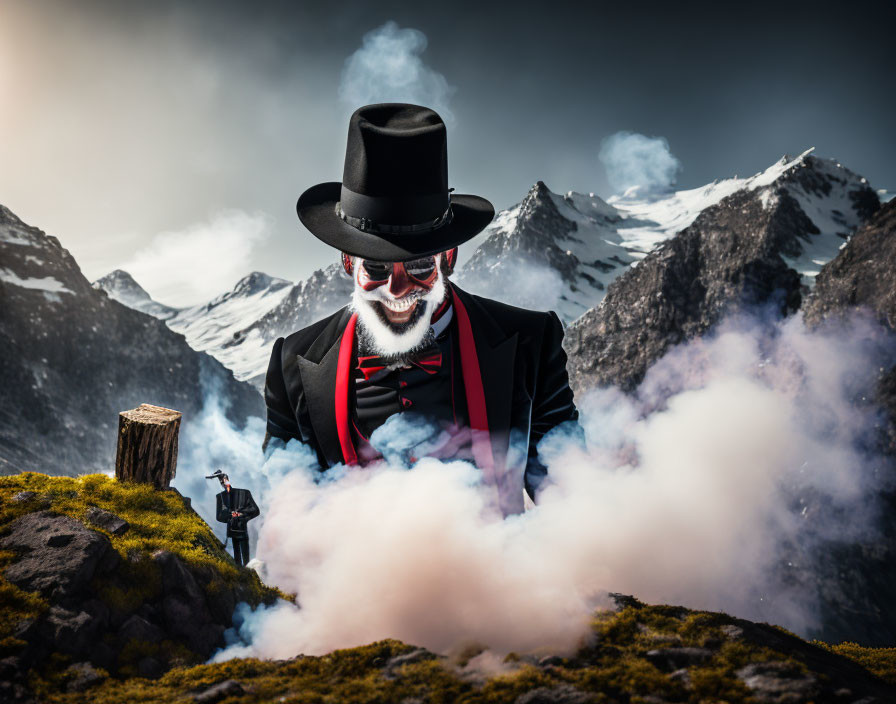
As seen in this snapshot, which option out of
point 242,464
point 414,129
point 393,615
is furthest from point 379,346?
point 242,464

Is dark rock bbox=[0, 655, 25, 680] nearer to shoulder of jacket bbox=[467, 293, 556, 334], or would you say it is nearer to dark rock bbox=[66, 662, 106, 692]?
dark rock bbox=[66, 662, 106, 692]

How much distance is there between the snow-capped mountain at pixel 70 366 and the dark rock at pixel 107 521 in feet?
251

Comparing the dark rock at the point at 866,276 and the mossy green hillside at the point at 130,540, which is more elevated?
the dark rock at the point at 866,276

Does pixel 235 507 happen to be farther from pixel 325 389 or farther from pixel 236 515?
pixel 325 389

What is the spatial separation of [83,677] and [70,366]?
106 meters

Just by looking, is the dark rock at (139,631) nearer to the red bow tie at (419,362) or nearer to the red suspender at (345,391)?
the red suspender at (345,391)

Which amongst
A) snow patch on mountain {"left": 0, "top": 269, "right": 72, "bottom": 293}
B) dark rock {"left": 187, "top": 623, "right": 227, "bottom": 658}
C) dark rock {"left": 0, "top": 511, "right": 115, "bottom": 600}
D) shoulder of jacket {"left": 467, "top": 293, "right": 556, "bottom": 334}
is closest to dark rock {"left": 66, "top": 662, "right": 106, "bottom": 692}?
dark rock {"left": 0, "top": 511, "right": 115, "bottom": 600}

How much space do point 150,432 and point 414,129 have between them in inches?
124

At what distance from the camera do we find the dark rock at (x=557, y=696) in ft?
8.02

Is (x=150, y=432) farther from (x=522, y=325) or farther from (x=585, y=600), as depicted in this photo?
(x=585, y=600)

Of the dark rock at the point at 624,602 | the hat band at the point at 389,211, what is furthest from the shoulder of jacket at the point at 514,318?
the dark rock at the point at 624,602

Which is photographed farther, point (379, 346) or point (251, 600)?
point (379, 346)

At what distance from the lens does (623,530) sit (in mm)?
4219

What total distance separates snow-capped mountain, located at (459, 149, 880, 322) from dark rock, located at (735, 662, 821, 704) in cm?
11600
